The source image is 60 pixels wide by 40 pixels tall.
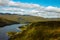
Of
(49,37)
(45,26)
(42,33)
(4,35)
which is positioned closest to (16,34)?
(4,35)

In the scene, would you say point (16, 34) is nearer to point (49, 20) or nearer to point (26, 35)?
point (26, 35)

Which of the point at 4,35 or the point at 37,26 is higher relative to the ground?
the point at 37,26

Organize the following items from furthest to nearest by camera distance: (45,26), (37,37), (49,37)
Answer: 1. (45,26)
2. (37,37)
3. (49,37)

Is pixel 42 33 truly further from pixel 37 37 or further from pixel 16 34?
pixel 16 34

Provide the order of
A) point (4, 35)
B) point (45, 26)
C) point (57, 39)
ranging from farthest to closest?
1. point (4, 35)
2. point (45, 26)
3. point (57, 39)

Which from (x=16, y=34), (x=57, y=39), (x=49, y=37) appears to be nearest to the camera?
(x=57, y=39)

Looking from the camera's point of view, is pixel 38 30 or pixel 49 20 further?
pixel 49 20

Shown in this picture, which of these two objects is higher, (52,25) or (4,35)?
(52,25)

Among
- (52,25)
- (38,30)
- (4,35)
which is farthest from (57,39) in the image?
(4,35)

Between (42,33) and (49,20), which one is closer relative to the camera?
(42,33)
